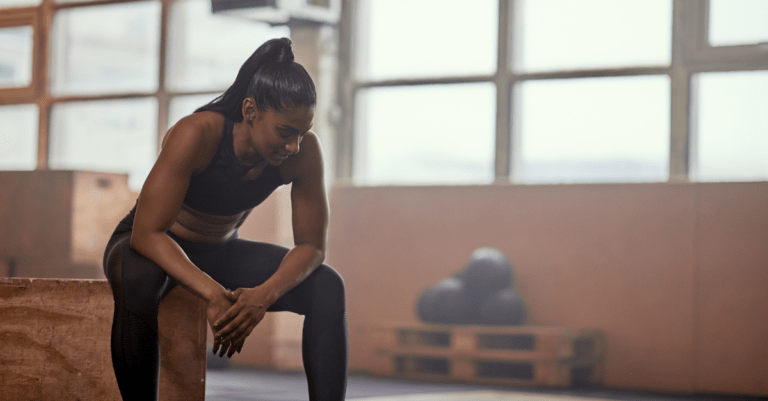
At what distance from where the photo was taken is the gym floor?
3.46 meters

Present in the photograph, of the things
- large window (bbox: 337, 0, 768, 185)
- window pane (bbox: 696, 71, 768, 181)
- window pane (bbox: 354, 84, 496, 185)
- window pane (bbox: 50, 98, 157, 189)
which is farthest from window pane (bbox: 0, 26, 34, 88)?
window pane (bbox: 696, 71, 768, 181)

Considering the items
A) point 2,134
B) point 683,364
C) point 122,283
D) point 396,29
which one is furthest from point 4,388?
point 2,134

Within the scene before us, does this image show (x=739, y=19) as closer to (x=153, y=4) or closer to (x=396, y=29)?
(x=396, y=29)

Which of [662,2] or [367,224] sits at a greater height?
[662,2]

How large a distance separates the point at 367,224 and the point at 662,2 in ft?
6.15

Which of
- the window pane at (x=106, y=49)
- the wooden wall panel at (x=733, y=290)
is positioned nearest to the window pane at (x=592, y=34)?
the wooden wall panel at (x=733, y=290)

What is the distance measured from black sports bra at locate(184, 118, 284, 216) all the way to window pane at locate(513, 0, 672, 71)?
2.90 meters

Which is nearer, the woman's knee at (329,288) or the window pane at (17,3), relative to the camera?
the woman's knee at (329,288)

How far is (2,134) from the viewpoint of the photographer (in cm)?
629

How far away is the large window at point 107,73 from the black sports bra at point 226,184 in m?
3.36

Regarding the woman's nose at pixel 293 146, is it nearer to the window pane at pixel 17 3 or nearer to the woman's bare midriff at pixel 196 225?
the woman's bare midriff at pixel 196 225

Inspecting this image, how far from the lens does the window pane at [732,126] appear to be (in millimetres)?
4160

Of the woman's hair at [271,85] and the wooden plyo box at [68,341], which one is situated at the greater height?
the woman's hair at [271,85]

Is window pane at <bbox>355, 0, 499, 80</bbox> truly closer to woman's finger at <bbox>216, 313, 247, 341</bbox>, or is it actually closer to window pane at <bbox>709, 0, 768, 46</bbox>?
window pane at <bbox>709, 0, 768, 46</bbox>
